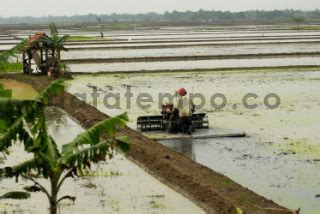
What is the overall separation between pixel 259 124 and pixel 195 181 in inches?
242

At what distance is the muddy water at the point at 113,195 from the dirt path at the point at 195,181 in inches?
Result: 8.3

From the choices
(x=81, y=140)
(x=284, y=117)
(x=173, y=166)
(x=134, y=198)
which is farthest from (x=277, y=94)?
(x=81, y=140)

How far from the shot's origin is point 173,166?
12.1 meters

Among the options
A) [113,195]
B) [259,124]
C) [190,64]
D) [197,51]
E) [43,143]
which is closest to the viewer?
[43,143]

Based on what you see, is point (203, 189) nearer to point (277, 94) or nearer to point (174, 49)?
point (277, 94)

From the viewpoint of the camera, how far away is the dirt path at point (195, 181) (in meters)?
9.68

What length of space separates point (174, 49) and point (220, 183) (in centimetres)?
3477

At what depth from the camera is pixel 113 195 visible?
35.1 feet

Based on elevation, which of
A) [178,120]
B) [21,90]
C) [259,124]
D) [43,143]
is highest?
[43,143]

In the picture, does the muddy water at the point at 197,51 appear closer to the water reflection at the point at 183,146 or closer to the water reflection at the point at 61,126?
the water reflection at the point at 61,126

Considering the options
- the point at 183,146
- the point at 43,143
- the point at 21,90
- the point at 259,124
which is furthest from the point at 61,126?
the point at 43,143

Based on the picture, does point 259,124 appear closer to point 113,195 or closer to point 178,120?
point 178,120

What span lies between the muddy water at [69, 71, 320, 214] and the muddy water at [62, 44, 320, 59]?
1109 cm

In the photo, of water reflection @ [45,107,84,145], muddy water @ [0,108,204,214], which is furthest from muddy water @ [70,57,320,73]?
muddy water @ [0,108,204,214]
